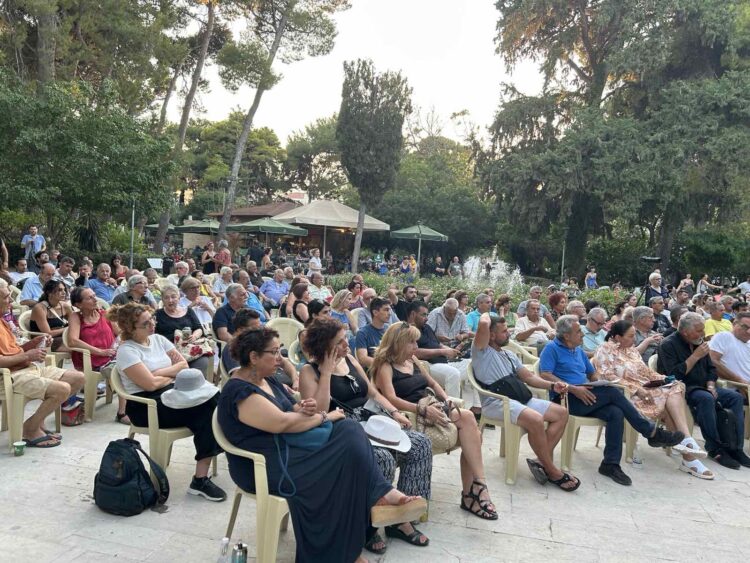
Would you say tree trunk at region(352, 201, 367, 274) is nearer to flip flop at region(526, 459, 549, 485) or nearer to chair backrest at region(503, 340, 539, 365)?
chair backrest at region(503, 340, 539, 365)

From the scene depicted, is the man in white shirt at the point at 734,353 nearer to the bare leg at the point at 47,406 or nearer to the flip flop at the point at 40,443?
the bare leg at the point at 47,406

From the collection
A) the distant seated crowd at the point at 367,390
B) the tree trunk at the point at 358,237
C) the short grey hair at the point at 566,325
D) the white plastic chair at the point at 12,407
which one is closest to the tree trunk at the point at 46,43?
the distant seated crowd at the point at 367,390

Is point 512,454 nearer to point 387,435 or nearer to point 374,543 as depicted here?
point 387,435

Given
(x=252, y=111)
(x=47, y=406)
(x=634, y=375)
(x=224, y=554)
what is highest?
(x=252, y=111)

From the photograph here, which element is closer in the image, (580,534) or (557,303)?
(580,534)

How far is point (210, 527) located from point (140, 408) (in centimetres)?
91

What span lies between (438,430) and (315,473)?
3.55 feet

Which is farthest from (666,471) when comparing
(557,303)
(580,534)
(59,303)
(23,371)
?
(59,303)

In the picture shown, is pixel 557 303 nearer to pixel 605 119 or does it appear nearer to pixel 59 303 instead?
pixel 59 303

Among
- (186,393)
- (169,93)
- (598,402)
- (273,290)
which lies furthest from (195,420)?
(169,93)

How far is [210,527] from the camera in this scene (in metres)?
3.01

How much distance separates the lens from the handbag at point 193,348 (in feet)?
14.8

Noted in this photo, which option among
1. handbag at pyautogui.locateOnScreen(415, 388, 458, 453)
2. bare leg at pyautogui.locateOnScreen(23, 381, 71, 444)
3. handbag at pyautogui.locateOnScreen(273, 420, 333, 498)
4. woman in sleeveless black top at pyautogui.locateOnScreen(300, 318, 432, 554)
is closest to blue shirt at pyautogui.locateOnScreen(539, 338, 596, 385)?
handbag at pyautogui.locateOnScreen(415, 388, 458, 453)

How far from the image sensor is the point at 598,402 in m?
4.17
